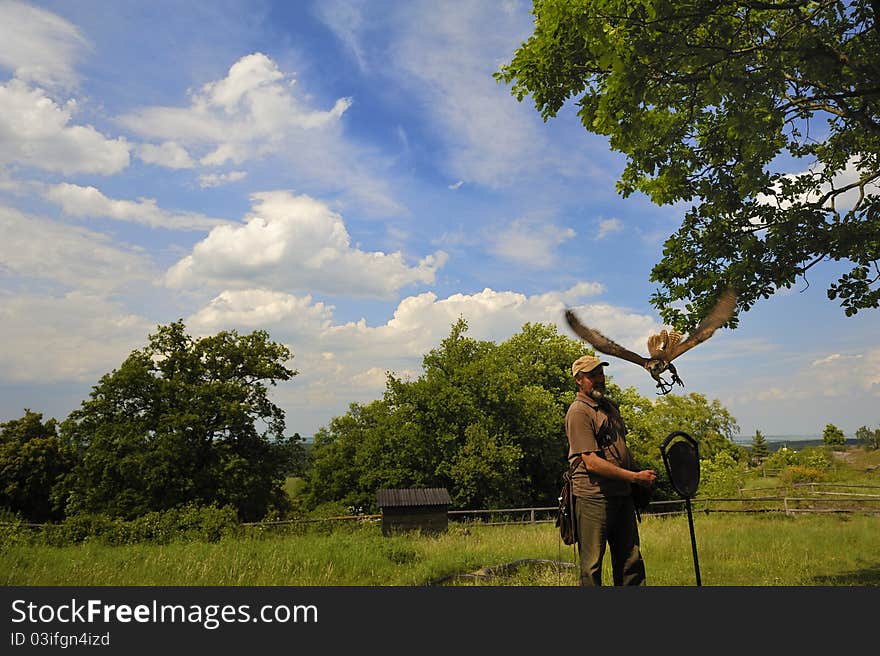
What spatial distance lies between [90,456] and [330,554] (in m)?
24.9

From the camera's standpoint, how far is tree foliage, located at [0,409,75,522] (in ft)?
117

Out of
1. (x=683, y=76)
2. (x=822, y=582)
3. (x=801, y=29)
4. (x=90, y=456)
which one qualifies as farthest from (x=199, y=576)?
(x=90, y=456)

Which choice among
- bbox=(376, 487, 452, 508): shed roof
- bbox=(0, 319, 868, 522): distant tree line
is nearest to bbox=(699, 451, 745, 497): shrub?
bbox=(0, 319, 868, 522): distant tree line

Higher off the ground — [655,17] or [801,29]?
[801,29]

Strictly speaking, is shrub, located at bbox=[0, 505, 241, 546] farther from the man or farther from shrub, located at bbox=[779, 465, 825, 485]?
shrub, located at bbox=[779, 465, 825, 485]

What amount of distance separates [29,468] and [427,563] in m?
36.4

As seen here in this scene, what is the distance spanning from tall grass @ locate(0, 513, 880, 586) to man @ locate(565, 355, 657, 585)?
309cm

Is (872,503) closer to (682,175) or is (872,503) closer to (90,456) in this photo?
(682,175)

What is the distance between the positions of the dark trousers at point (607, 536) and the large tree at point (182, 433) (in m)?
27.2

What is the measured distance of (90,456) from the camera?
30.0 m

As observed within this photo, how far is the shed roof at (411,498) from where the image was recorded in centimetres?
1902

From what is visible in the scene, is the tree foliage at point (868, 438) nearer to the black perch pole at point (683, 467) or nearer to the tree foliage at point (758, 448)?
the tree foliage at point (758, 448)

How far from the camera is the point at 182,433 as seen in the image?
3070 cm

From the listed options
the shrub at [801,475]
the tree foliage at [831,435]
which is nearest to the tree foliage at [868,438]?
the tree foliage at [831,435]
